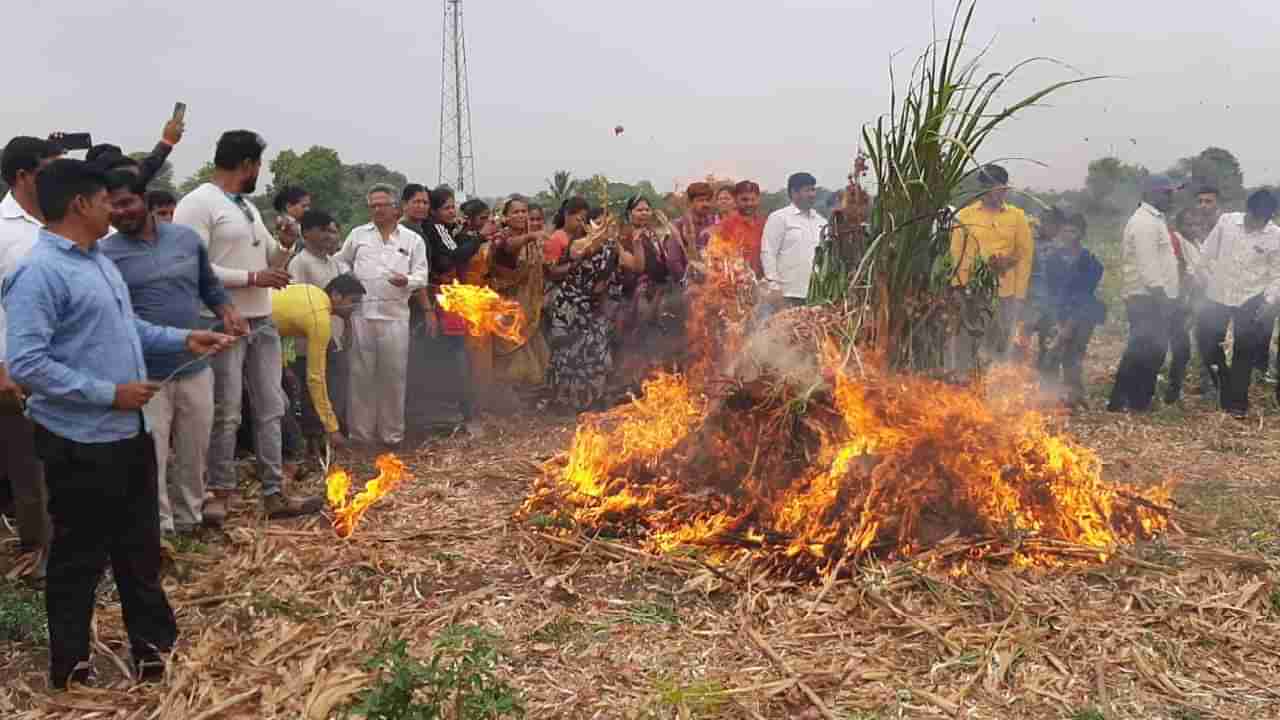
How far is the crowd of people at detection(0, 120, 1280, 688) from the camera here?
12.5ft

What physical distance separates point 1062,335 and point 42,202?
8887 mm

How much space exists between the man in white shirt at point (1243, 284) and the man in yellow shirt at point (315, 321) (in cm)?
805

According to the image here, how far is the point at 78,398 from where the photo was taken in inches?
144

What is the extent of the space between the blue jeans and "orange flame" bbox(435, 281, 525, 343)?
6.23 feet

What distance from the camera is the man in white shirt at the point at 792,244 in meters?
8.37

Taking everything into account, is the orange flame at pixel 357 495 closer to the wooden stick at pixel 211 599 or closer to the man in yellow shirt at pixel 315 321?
the man in yellow shirt at pixel 315 321

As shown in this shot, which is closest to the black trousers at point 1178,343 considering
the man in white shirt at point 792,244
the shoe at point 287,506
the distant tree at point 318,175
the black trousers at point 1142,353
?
the black trousers at point 1142,353

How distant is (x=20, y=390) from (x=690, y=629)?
3.39 metres

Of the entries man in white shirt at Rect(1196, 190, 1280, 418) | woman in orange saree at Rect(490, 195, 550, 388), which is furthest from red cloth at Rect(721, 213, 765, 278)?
man in white shirt at Rect(1196, 190, 1280, 418)

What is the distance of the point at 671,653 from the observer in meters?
4.12

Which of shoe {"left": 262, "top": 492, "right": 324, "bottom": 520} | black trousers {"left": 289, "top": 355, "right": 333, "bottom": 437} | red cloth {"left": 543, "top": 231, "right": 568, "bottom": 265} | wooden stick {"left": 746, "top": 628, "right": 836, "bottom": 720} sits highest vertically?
red cloth {"left": 543, "top": 231, "right": 568, "bottom": 265}

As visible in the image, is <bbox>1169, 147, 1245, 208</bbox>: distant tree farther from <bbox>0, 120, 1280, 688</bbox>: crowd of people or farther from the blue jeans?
the blue jeans

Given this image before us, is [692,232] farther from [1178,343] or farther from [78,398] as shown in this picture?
[78,398]

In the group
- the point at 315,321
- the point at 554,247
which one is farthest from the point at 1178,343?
the point at 315,321
